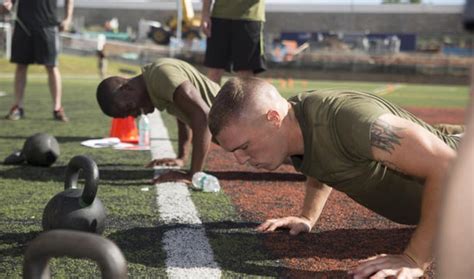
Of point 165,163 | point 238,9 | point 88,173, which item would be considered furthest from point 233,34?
point 88,173

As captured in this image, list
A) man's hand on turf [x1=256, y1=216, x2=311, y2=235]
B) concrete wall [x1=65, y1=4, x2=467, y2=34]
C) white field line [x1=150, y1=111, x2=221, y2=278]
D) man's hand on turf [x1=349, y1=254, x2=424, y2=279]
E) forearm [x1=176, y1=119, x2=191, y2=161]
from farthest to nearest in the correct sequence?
concrete wall [x1=65, y1=4, x2=467, y2=34] < forearm [x1=176, y1=119, x2=191, y2=161] < man's hand on turf [x1=256, y1=216, x2=311, y2=235] < white field line [x1=150, y1=111, x2=221, y2=278] < man's hand on turf [x1=349, y1=254, x2=424, y2=279]

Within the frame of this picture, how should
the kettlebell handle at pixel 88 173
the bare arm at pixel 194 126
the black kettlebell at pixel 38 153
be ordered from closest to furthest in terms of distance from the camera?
the kettlebell handle at pixel 88 173, the bare arm at pixel 194 126, the black kettlebell at pixel 38 153

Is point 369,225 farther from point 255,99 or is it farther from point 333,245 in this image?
point 255,99

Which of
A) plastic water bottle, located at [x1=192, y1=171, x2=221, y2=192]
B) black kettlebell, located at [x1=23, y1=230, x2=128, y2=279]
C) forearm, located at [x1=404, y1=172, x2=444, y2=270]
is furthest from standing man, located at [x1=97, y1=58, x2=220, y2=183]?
black kettlebell, located at [x1=23, y1=230, x2=128, y2=279]

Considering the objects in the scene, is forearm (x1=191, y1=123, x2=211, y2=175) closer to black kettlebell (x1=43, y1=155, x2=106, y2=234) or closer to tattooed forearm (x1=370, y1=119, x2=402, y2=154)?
black kettlebell (x1=43, y1=155, x2=106, y2=234)

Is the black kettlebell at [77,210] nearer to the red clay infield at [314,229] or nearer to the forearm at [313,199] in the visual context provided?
the red clay infield at [314,229]

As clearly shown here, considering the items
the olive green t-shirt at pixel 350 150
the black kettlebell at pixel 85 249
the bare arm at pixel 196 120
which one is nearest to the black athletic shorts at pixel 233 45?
the bare arm at pixel 196 120

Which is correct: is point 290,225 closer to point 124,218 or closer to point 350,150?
point 350,150

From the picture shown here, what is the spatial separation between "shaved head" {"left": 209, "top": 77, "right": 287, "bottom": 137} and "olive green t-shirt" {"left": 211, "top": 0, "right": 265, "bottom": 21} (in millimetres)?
3660

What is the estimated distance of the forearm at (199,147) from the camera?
4363 mm

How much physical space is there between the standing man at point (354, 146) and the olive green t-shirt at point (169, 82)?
5.90 feet

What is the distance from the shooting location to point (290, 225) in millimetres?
3281

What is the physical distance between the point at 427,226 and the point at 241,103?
95cm

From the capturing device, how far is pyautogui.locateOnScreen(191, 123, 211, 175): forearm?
4363 mm
